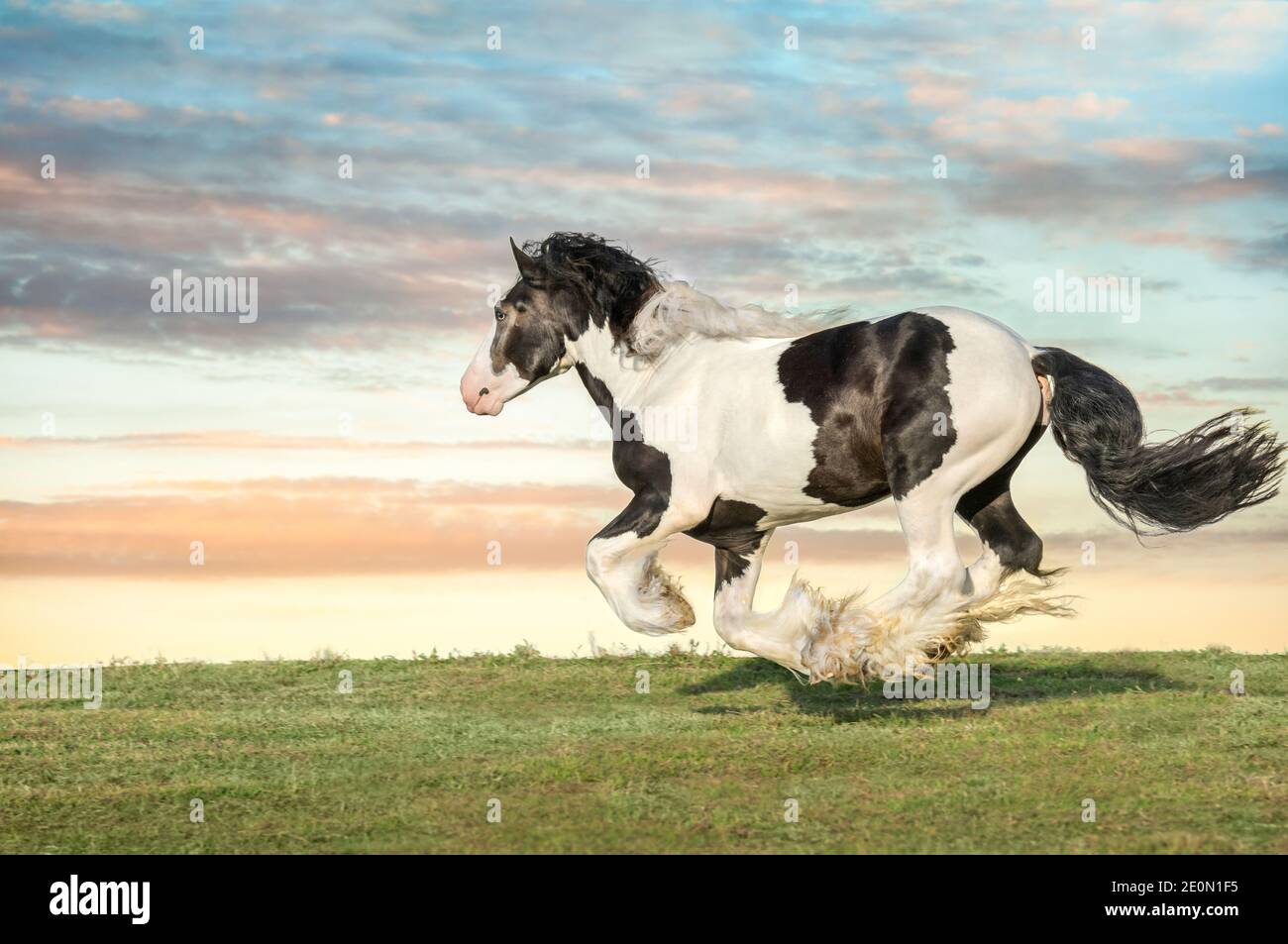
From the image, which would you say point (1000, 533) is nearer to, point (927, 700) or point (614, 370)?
point (927, 700)

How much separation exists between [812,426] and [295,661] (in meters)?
6.91

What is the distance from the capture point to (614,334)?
9.39 meters

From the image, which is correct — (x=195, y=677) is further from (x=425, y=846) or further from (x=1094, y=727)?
(x=1094, y=727)

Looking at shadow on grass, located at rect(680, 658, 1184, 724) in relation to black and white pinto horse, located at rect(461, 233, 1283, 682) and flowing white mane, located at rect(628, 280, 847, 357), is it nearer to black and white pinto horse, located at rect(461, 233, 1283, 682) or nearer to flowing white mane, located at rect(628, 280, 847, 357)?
black and white pinto horse, located at rect(461, 233, 1283, 682)

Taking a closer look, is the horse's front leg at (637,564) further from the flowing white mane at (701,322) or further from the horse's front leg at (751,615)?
the flowing white mane at (701,322)

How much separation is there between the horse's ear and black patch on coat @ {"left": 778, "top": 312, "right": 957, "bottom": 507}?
6.60 ft

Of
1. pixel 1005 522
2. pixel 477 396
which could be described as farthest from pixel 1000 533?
pixel 477 396

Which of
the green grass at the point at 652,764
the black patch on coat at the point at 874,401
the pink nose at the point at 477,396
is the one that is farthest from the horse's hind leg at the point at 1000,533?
Result: the pink nose at the point at 477,396

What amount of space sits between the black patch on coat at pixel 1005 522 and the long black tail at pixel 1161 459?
13.6 inches

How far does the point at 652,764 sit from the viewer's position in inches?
320

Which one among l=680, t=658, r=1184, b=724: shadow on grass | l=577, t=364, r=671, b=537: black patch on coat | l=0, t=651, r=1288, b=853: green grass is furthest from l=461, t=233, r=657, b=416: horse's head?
l=680, t=658, r=1184, b=724: shadow on grass

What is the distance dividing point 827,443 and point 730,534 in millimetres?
1126

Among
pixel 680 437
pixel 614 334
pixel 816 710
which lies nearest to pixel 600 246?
pixel 614 334

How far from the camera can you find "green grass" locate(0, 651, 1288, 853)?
266 inches
